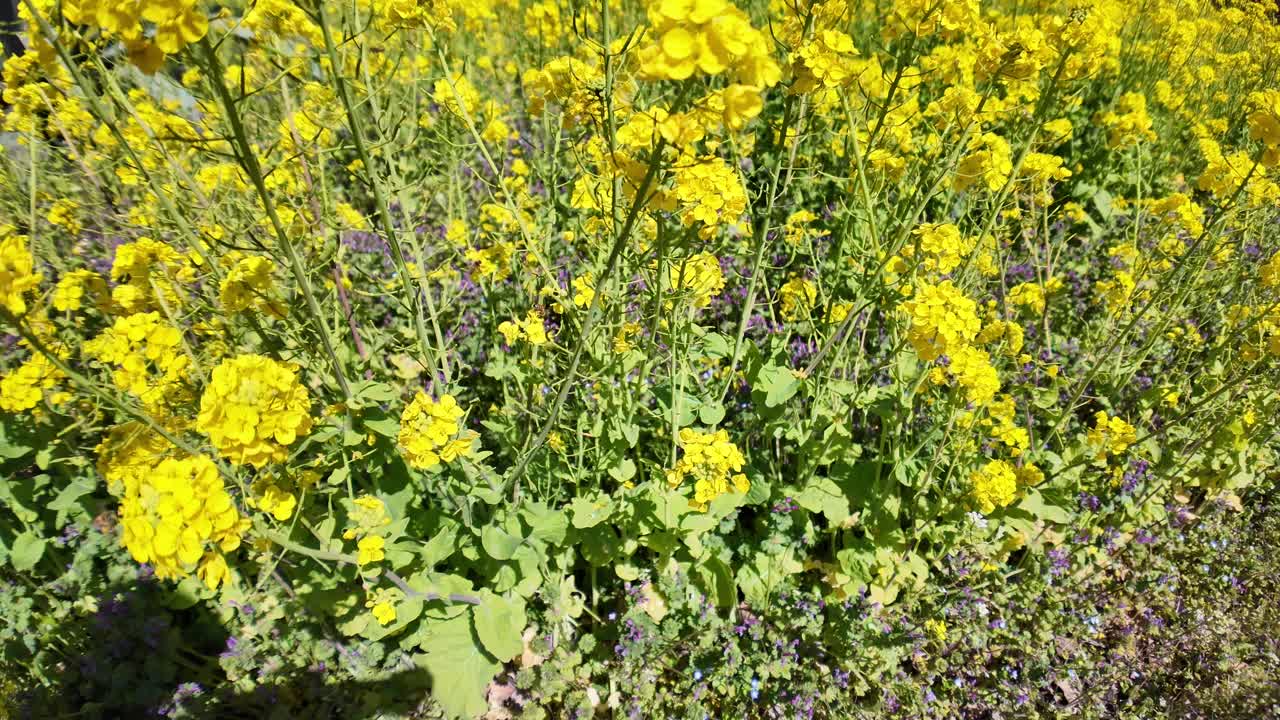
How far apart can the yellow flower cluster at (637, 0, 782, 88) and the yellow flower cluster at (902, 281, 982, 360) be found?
1115 millimetres

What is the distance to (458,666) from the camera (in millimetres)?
2031

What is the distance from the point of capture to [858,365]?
2.57m

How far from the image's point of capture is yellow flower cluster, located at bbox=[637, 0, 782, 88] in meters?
0.97

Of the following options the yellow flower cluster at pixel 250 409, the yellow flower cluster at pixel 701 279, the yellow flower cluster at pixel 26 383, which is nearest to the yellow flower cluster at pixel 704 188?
the yellow flower cluster at pixel 701 279

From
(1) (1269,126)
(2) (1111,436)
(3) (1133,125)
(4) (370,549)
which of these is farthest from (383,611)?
(3) (1133,125)

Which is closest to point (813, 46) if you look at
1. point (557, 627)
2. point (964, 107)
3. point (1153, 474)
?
point (964, 107)

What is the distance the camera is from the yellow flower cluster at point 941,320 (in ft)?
6.00

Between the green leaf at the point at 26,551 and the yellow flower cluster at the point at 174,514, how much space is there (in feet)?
4.70

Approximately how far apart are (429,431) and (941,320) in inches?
60.2

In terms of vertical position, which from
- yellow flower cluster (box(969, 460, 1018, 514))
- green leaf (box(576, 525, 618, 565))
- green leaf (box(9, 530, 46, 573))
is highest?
yellow flower cluster (box(969, 460, 1018, 514))

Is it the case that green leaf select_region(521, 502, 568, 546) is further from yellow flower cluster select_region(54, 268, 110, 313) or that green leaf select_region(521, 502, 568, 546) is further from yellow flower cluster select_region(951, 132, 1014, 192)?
yellow flower cluster select_region(951, 132, 1014, 192)

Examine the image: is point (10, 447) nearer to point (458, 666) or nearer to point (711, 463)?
point (458, 666)

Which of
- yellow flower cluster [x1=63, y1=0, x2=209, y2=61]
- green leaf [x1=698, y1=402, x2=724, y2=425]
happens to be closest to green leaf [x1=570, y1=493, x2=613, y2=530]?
green leaf [x1=698, y1=402, x2=724, y2=425]

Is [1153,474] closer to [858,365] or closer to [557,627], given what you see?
[858,365]
